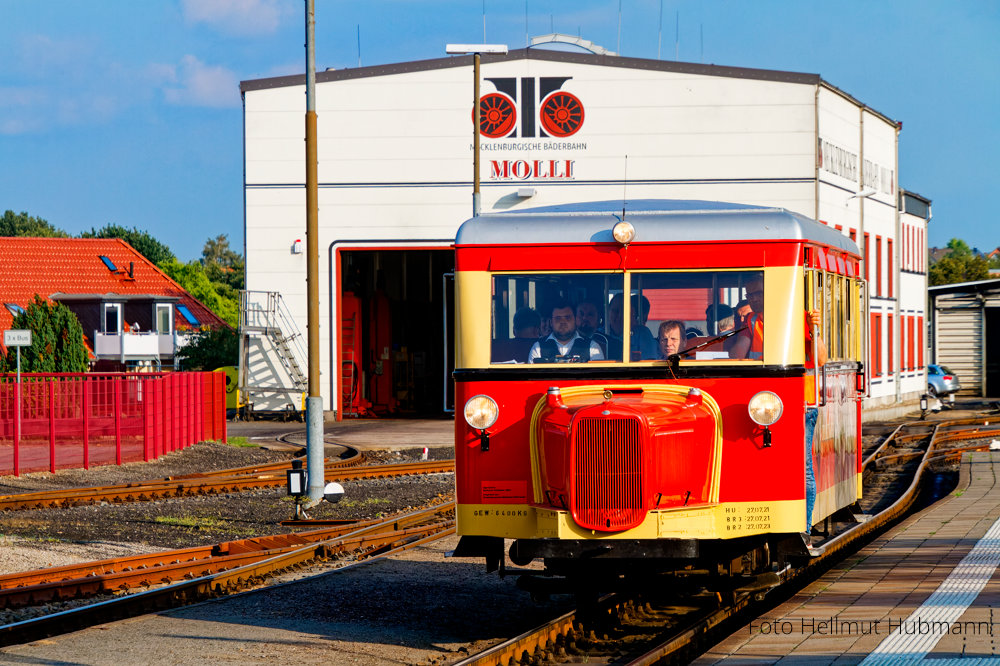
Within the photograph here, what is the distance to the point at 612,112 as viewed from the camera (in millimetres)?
41312

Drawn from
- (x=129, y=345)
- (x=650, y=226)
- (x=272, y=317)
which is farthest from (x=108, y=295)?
(x=650, y=226)

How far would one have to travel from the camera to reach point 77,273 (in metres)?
65.8

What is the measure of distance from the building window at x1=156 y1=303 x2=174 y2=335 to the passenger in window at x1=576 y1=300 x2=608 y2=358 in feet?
185

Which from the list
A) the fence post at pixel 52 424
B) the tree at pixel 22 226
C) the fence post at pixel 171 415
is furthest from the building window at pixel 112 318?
the tree at pixel 22 226

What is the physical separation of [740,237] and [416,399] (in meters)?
40.6

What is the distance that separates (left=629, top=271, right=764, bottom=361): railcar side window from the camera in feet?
29.3

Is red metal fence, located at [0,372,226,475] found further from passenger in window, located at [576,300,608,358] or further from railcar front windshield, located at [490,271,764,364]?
passenger in window, located at [576,300,608,358]

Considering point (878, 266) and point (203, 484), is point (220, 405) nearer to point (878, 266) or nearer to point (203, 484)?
point (203, 484)

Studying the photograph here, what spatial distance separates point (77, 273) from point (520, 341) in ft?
198

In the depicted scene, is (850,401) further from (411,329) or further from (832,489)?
(411,329)

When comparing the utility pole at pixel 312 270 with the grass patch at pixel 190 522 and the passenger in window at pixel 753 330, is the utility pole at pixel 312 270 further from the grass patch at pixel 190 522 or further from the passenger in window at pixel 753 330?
the passenger in window at pixel 753 330

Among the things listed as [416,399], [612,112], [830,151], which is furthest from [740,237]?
[416,399]

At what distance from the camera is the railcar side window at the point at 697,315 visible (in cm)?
893

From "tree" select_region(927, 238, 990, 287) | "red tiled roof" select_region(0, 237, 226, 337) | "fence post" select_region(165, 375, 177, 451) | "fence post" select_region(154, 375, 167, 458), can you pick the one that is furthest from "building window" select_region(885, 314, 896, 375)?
"tree" select_region(927, 238, 990, 287)
